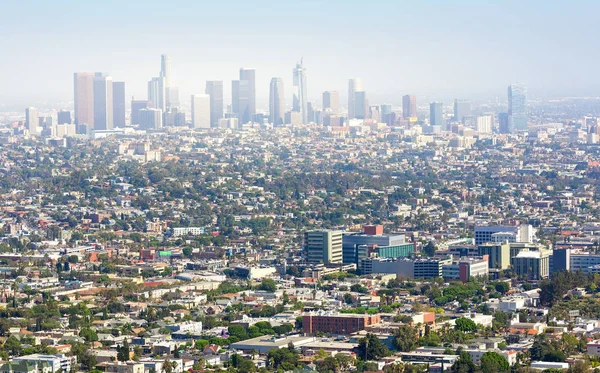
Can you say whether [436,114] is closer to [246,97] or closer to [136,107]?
[246,97]

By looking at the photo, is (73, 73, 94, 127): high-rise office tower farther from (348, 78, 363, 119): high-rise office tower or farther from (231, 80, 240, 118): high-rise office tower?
(348, 78, 363, 119): high-rise office tower

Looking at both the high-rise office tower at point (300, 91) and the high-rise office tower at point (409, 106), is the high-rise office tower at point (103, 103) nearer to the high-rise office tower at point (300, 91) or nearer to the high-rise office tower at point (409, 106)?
the high-rise office tower at point (300, 91)

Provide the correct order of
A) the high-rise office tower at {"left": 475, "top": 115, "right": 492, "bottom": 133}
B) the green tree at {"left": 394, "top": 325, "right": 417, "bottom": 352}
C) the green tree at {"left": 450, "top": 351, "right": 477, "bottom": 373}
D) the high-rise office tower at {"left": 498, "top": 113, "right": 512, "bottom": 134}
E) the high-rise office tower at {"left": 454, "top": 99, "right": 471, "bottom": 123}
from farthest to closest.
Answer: the high-rise office tower at {"left": 454, "top": 99, "right": 471, "bottom": 123} < the high-rise office tower at {"left": 475, "top": 115, "right": 492, "bottom": 133} < the high-rise office tower at {"left": 498, "top": 113, "right": 512, "bottom": 134} < the green tree at {"left": 394, "top": 325, "right": 417, "bottom": 352} < the green tree at {"left": 450, "top": 351, "right": 477, "bottom": 373}

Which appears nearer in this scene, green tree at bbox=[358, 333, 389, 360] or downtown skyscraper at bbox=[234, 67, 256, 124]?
green tree at bbox=[358, 333, 389, 360]

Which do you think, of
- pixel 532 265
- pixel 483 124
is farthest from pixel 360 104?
pixel 532 265

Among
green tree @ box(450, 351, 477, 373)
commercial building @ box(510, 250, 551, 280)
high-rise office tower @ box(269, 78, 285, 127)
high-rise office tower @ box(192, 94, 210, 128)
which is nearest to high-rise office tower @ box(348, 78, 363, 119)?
high-rise office tower @ box(269, 78, 285, 127)

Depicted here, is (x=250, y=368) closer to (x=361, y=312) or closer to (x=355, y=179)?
(x=361, y=312)

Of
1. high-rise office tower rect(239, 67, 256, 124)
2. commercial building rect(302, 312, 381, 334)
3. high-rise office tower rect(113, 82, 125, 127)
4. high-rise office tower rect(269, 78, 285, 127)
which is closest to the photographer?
commercial building rect(302, 312, 381, 334)

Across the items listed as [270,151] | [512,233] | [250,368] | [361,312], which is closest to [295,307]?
[361,312]
